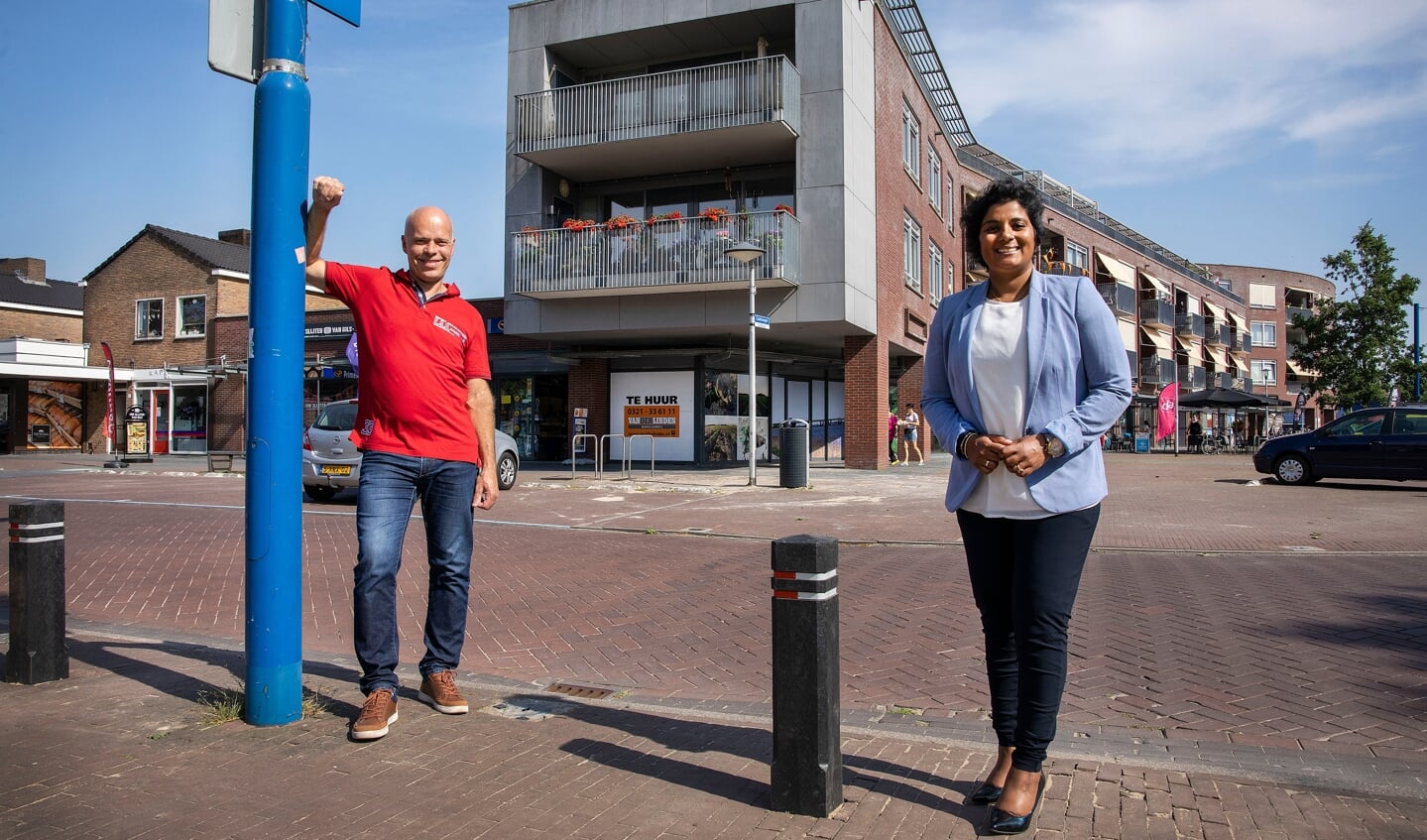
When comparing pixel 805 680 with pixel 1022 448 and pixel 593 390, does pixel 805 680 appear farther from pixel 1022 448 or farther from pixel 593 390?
pixel 593 390

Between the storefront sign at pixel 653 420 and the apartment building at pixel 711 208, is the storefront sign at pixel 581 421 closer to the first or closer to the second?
the apartment building at pixel 711 208

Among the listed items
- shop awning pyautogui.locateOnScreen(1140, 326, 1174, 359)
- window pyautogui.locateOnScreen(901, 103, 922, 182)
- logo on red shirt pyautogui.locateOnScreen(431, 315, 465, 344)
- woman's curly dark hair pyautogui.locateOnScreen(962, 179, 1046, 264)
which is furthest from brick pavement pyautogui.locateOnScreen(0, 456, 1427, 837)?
shop awning pyautogui.locateOnScreen(1140, 326, 1174, 359)

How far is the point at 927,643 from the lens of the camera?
5.07 meters

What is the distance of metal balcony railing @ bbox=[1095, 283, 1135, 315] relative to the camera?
145ft

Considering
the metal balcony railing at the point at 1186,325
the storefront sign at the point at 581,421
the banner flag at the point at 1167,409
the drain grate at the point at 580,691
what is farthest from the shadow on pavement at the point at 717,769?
the metal balcony railing at the point at 1186,325

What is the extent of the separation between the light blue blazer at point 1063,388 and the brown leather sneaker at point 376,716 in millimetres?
2135

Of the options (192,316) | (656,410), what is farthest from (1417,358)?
(192,316)

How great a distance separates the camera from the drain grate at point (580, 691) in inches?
162

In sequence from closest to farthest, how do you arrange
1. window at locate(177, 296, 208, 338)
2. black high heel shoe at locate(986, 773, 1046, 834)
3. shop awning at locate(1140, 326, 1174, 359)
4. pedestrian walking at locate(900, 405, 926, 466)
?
black high heel shoe at locate(986, 773, 1046, 834) < pedestrian walking at locate(900, 405, 926, 466) < window at locate(177, 296, 208, 338) < shop awning at locate(1140, 326, 1174, 359)

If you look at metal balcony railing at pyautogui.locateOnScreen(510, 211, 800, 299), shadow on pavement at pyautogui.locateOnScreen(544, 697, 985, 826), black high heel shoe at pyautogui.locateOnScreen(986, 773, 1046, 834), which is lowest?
shadow on pavement at pyautogui.locateOnScreen(544, 697, 985, 826)

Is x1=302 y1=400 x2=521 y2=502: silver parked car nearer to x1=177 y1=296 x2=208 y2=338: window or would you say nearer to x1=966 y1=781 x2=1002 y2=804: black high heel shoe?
x1=966 y1=781 x2=1002 y2=804: black high heel shoe

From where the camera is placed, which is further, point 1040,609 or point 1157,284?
point 1157,284

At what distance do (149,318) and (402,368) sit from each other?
108ft

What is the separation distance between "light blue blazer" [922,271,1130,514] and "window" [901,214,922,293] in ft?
71.4
